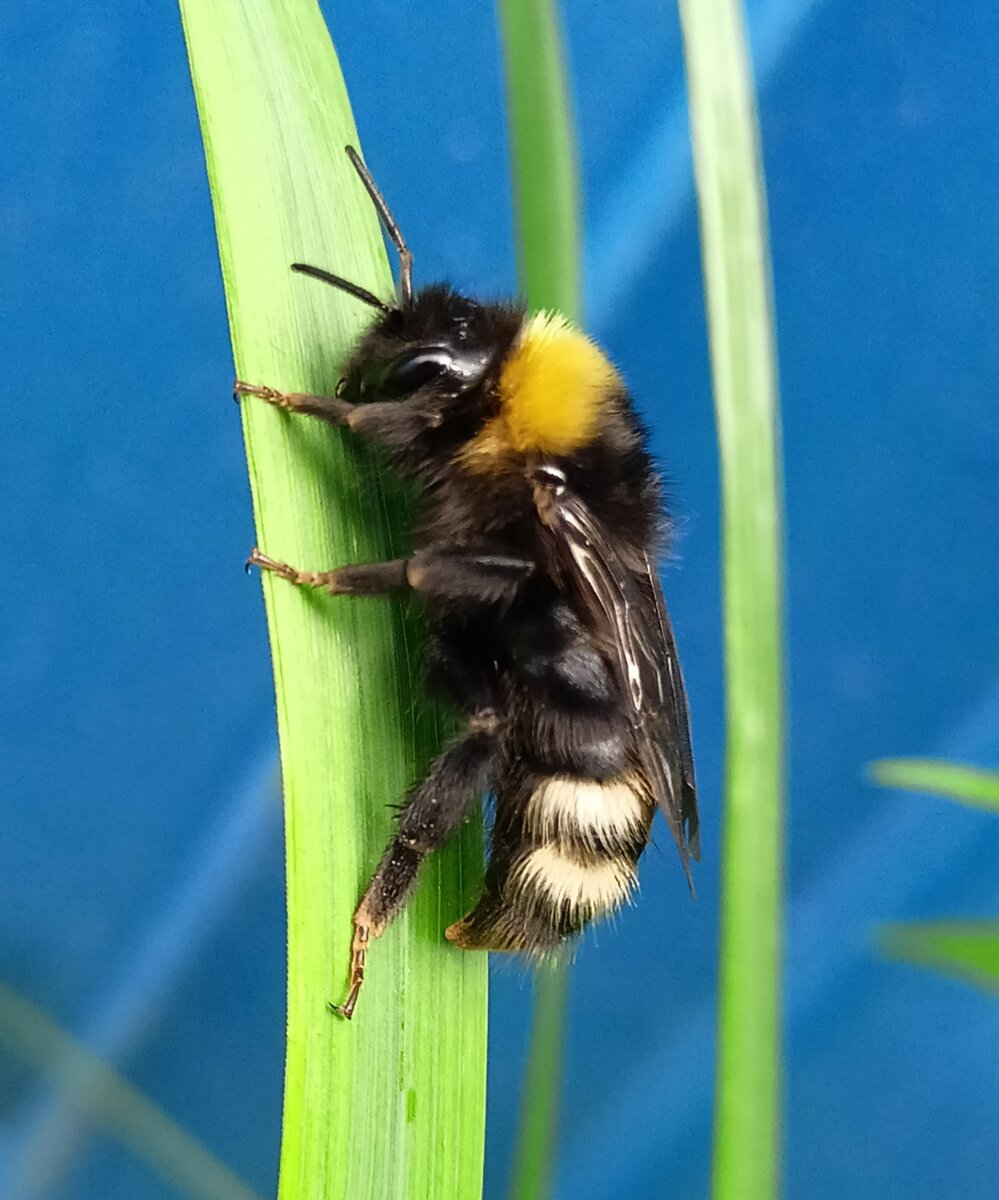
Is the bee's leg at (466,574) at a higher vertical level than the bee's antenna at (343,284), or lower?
lower

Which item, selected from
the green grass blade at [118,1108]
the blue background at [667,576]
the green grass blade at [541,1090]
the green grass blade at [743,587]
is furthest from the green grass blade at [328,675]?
the green grass blade at [118,1108]

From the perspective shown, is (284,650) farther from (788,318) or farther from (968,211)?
(968,211)

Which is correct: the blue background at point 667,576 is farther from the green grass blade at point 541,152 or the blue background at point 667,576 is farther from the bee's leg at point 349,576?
the bee's leg at point 349,576

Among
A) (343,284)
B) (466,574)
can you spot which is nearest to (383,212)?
(343,284)

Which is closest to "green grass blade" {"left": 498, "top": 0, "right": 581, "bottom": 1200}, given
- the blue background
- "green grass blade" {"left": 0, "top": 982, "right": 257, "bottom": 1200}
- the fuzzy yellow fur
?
the blue background

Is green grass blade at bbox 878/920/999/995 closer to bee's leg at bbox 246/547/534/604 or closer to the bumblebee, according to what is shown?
the bumblebee

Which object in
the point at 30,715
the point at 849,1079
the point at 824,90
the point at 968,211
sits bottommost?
the point at 849,1079

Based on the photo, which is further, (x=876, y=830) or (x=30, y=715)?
(x=876, y=830)

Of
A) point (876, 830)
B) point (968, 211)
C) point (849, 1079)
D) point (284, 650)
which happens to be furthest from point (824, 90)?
point (849, 1079)
